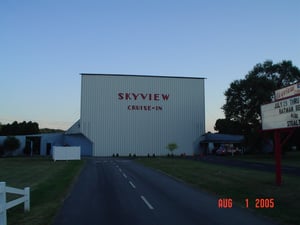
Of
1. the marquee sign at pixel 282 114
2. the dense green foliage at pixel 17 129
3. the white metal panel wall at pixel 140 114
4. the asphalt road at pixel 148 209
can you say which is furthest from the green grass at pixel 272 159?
the dense green foliage at pixel 17 129

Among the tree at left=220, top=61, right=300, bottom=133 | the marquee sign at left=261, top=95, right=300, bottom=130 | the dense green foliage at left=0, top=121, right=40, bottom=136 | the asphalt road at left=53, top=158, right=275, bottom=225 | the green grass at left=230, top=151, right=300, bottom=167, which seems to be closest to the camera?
the asphalt road at left=53, top=158, right=275, bottom=225

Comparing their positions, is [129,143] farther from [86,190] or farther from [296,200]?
[296,200]

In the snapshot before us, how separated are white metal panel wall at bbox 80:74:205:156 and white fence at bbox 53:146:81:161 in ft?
58.7

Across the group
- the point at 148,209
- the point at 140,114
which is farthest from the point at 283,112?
the point at 140,114

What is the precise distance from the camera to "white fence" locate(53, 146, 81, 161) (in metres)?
42.2

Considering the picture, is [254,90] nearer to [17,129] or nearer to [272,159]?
[272,159]

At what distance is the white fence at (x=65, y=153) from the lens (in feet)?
138

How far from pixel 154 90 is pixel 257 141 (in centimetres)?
2140

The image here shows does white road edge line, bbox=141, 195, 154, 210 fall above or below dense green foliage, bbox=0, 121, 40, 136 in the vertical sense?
below

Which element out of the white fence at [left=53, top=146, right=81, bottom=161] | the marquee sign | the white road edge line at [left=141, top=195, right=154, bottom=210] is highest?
the marquee sign
